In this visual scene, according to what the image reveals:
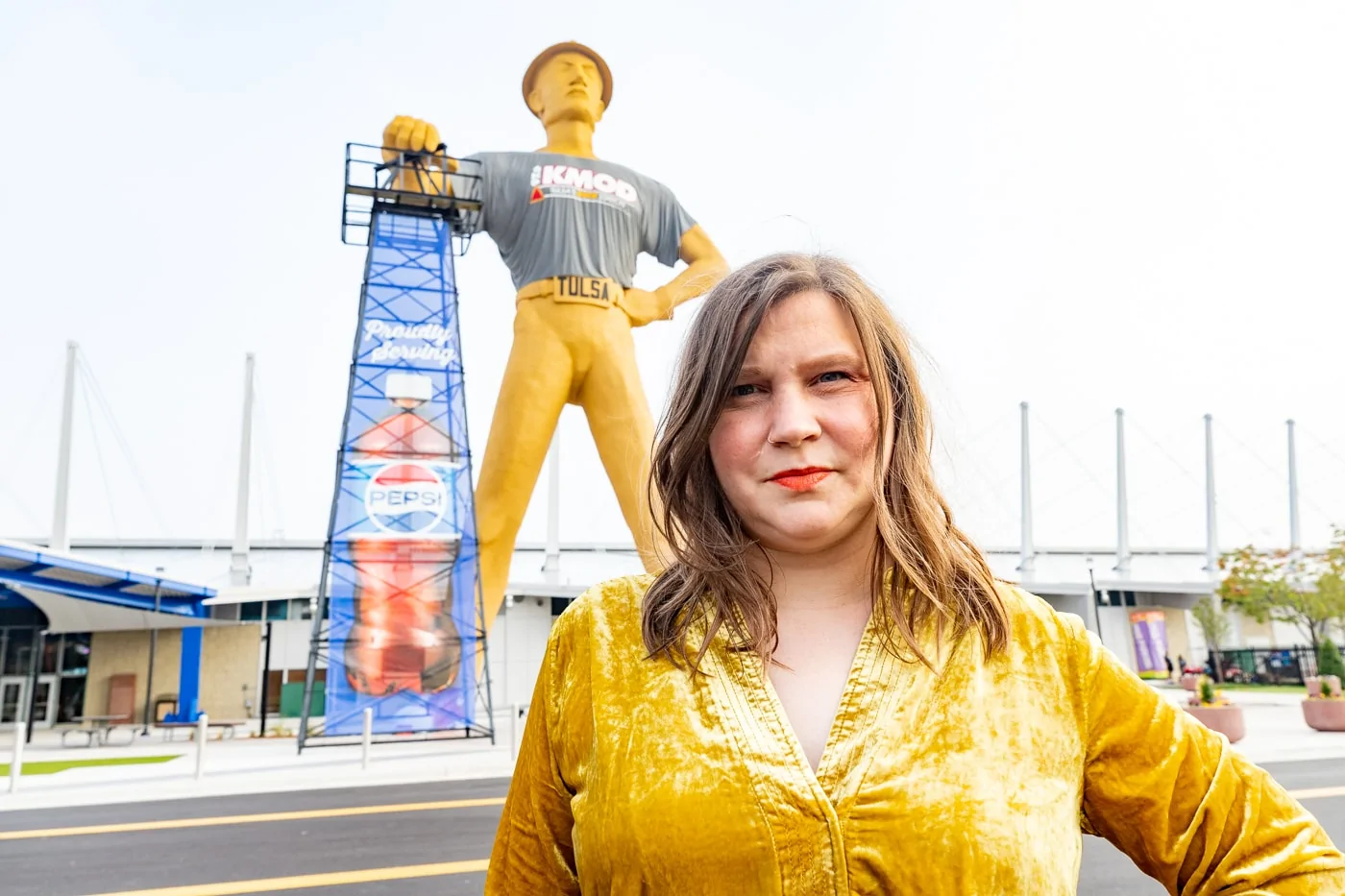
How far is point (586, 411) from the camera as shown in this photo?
1090cm

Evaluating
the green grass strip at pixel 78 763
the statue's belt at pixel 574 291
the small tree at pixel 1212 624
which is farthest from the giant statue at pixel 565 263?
the small tree at pixel 1212 624

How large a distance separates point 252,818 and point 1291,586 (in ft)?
78.8

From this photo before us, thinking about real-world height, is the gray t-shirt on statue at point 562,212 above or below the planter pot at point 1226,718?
above

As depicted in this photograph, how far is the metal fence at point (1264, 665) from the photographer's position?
28297 mm

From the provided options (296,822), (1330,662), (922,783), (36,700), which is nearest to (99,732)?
(36,700)

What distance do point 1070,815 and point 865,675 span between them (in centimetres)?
29

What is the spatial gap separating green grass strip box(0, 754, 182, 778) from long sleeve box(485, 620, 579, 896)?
13.4 m

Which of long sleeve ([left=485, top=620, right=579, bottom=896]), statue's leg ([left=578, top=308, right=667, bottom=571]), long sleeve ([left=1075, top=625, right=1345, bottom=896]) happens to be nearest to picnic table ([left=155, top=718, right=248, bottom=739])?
statue's leg ([left=578, top=308, right=667, bottom=571])

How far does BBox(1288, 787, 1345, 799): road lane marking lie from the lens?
25.8 ft

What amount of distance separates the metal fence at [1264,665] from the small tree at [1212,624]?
0.41 ft

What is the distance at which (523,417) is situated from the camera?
10.5 metres

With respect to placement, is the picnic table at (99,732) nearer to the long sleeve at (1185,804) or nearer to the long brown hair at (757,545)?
the long brown hair at (757,545)

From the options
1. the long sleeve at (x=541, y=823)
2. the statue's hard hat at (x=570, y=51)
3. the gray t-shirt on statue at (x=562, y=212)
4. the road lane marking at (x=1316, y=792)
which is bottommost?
the road lane marking at (x=1316, y=792)

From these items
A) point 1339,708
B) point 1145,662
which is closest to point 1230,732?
point 1339,708
